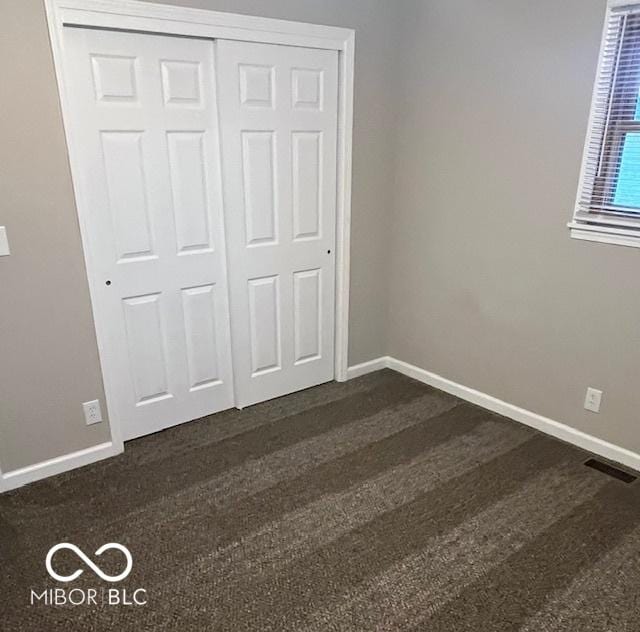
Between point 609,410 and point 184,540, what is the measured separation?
2.06 m

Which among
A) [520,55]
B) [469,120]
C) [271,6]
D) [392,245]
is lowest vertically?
[392,245]

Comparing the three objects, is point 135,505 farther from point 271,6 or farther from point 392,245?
point 271,6

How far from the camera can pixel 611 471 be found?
2.58 meters

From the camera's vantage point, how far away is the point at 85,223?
2.37 metres

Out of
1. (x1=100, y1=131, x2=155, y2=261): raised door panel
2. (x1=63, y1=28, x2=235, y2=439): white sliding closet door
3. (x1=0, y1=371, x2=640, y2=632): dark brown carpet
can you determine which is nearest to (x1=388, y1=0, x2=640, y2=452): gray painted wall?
(x1=0, y1=371, x2=640, y2=632): dark brown carpet

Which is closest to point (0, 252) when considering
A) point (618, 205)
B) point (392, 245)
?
point (392, 245)

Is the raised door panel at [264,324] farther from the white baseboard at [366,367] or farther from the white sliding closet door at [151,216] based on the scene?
the white baseboard at [366,367]

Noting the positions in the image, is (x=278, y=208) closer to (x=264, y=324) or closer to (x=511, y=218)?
(x=264, y=324)

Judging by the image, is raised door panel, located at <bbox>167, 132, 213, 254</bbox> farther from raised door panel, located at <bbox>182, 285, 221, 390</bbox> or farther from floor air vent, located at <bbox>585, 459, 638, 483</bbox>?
floor air vent, located at <bbox>585, 459, 638, 483</bbox>

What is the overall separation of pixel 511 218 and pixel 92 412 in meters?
2.32

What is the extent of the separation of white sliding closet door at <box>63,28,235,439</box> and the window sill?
5.76ft

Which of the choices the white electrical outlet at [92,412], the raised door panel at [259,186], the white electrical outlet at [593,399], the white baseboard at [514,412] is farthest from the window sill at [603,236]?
the white electrical outlet at [92,412]

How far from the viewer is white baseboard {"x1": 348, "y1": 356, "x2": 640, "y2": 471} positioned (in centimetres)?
266

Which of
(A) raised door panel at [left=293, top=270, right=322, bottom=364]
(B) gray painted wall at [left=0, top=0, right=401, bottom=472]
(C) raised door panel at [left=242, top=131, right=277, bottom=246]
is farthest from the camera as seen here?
(A) raised door panel at [left=293, top=270, right=322, bottom=364]
